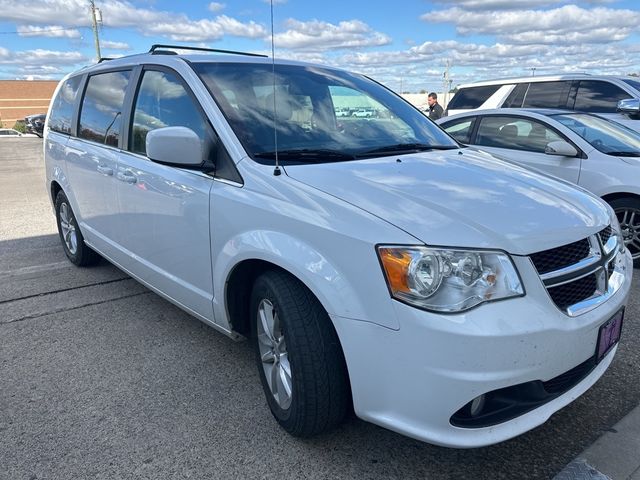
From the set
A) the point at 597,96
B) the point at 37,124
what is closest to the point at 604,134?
the point at 597,96

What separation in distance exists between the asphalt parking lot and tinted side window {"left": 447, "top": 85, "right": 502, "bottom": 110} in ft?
20.1

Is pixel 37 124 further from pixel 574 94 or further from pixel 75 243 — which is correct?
pixel 574 94

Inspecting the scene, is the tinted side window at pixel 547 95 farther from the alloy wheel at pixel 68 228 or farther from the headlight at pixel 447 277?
the headlight at pixel 447 277

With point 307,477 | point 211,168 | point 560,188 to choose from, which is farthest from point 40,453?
point 560,188

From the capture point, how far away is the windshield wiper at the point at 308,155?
8.63ft

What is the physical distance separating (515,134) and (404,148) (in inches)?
137

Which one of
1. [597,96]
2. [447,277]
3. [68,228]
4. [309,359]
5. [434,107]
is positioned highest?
[597,96]

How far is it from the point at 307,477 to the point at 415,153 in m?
A: 1.79

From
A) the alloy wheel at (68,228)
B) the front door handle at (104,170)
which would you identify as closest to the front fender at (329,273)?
the front door handle at (104,170)

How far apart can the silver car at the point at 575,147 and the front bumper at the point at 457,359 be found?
11.4 feet

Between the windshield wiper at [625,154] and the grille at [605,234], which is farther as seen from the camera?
the windshield wiper at [625,154]

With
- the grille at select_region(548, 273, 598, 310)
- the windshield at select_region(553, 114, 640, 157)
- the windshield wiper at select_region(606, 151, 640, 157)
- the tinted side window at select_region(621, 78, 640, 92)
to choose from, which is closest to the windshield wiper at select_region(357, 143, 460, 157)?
the grille at select_region(548, 273, 598, 310)

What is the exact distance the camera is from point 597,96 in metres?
8.32

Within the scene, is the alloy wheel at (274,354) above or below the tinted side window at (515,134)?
below
